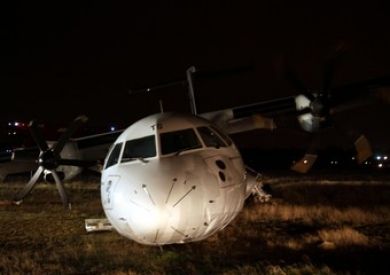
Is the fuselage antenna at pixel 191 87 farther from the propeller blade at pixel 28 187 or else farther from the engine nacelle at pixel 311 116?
the propeller blade at pixel 28 187

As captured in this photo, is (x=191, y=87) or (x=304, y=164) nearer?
(x=304, y=164)

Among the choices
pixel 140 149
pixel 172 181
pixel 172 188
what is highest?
pixel 140 149

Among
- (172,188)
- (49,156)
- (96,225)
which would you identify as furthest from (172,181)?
(49,156)

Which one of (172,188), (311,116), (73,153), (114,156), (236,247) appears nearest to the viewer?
(172,188)

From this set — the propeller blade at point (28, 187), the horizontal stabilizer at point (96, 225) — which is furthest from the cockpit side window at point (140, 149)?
the propeller blade at point (28, 187)

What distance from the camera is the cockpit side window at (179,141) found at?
9.84m

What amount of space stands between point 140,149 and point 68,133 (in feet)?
29.9

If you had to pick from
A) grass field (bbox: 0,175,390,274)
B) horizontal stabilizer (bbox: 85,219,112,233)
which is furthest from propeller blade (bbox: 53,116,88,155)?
horizontal stabilizer (bbox: 85,219,112,233)

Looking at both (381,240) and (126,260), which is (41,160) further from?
(381,240)

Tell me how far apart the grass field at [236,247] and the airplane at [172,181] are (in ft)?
3.54

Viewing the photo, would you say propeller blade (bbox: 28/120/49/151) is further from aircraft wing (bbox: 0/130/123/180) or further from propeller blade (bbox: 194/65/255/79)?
propeller blade (bbox: 194/65/255/79)

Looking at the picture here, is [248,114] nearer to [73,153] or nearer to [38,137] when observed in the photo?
[73,153]

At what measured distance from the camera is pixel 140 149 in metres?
10.2

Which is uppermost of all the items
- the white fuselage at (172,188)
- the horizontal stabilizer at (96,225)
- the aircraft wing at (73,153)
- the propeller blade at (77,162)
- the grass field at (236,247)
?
the aircraft wing at (73,153)
